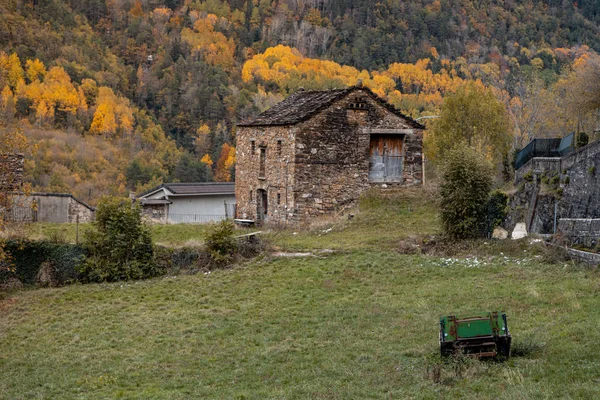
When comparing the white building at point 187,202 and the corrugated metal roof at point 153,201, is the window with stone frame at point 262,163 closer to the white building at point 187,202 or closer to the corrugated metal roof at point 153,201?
the white building at point 187,202

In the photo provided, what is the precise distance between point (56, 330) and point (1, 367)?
3085 millimetres

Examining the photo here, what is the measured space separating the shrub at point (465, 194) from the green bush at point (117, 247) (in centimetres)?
1010

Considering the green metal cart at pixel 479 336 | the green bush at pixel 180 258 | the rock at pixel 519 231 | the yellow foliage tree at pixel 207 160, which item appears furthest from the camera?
the yellow foliage tree at pixel 207 160

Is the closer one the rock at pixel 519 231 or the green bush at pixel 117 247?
the rock at pixel 519 231

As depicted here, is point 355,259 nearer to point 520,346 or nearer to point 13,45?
point 520,346

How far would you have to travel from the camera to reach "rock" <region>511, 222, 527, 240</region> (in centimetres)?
2661

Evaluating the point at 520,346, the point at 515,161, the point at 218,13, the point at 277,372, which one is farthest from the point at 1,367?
the point at 218,13

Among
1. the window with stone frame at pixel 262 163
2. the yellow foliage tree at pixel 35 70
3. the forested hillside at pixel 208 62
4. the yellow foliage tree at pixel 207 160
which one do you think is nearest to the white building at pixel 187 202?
the window with stone frame at pixel 262 163

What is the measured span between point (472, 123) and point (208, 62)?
104499mm

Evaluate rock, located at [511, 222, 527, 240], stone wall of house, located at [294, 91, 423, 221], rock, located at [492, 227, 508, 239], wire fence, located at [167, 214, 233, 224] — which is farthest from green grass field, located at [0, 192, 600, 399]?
wire fence, located at [167, 214, 233, 224]

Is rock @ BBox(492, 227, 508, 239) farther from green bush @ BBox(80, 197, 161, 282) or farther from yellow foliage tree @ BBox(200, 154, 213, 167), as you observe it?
yellow foliage tree @ BBox(200, 154, 213, 167)

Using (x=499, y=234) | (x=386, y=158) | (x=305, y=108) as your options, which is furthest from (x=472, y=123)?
(x=499, y=234)

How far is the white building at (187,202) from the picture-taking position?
49347 mm

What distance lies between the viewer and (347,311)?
20.6 meters
